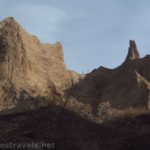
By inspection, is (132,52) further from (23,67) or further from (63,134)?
(63,134)

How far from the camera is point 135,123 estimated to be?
Answer: 3073 centimetres

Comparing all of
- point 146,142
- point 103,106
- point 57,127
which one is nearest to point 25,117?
point 57,127

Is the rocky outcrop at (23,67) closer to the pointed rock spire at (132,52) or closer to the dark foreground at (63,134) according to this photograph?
the pointed rock spire at (132,52)

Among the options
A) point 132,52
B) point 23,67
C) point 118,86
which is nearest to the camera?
point 23,67

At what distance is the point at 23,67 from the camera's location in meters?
46.3

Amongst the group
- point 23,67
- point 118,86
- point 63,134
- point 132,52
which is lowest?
point 63,134

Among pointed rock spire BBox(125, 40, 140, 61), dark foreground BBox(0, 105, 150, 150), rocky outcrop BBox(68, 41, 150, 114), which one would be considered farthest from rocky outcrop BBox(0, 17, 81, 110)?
dark foreground BBox(0, 105, 150, 150)

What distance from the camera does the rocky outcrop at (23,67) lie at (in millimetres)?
43438

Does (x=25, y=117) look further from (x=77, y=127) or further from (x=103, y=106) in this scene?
(x=103, y=106)

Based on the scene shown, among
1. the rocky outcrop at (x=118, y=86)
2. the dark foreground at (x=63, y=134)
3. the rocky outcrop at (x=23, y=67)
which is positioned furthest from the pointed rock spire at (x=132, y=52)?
the dark foreground at (x=63, y=134)

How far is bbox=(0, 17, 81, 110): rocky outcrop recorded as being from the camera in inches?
1710

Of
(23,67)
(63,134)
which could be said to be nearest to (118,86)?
(23,67)

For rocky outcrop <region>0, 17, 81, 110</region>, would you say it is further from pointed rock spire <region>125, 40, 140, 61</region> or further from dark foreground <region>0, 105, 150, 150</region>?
dark foreground <region>0, 105, 150, 150</region>

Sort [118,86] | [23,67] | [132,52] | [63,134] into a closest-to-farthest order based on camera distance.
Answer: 1. [63,134]
2. [23,67]
3. [118,86]
4. [132,52]
